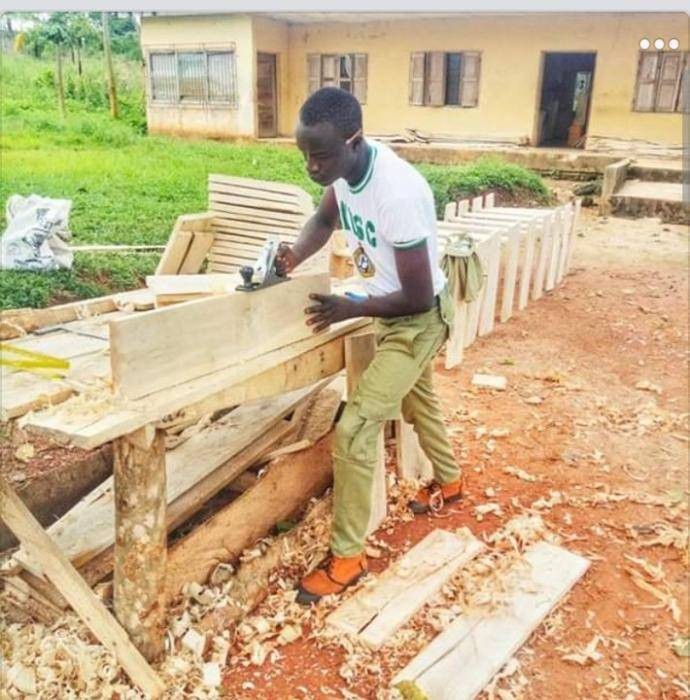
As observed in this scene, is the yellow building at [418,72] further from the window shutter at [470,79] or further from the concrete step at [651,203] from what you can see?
the concrete step at [651,203]

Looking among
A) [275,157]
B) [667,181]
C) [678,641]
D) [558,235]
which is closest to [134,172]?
[275,157]

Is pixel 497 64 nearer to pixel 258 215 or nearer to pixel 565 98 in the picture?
pixel 565 98

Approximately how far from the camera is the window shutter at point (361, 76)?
49.7 feet

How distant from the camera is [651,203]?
35.2 feet

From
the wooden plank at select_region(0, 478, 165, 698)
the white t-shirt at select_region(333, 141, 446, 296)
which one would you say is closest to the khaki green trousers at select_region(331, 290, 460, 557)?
the white t-shirt at select_region(333, 141, 446, 296)

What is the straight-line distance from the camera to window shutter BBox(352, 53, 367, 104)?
49.7ft

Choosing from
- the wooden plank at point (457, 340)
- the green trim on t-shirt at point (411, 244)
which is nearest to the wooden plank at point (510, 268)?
the wooden plank at point (457, 340)

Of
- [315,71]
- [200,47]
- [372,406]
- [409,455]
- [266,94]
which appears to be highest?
[200,47]

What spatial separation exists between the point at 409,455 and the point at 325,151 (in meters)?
1.68

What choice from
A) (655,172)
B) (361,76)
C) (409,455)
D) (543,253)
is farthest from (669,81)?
(409,455)

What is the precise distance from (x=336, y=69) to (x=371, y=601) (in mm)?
14323

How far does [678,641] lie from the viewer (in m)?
2.65

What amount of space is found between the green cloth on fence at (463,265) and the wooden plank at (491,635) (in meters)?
1.69

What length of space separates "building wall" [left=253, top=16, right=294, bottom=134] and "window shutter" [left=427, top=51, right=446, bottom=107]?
3.08 m
